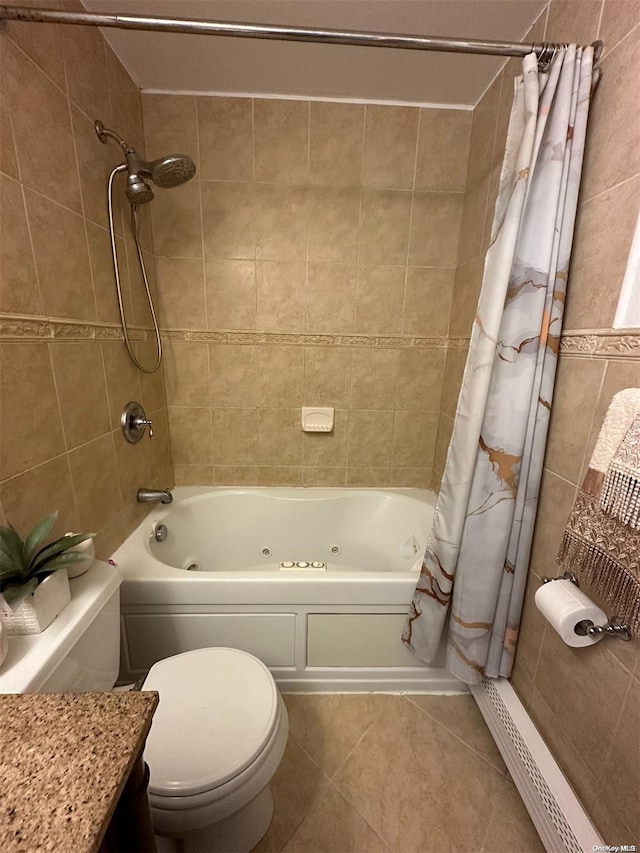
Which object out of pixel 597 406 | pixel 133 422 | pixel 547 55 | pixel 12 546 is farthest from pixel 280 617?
pixel 547 55

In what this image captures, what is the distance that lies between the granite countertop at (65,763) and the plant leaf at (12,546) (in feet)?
1.06

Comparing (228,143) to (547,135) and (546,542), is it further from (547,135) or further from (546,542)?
(546,542)

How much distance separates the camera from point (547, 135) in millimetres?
869

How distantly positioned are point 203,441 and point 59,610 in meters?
1.08

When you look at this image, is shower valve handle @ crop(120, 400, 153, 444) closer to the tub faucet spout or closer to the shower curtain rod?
the tub faucet spout

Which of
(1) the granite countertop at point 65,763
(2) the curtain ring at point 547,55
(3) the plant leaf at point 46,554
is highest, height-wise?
(2) the curtain ring at point 547,55

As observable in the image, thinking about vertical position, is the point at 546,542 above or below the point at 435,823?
above

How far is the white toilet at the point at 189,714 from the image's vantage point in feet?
2.38

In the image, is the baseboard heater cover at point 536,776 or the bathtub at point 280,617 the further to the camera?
the bathtub at point 280,617

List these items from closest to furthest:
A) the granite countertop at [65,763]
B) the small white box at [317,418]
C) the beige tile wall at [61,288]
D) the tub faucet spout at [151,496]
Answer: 1. the granite countertop at [65,763]
2. the beige tile wall at [61,288]
3. the tub faucet spout at [151,496]
4. the small white box at [317,418]

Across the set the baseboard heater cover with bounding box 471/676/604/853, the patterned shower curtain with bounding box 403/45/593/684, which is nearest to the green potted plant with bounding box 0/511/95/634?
the patterned shower curtain with bounding box 403/45/593/684

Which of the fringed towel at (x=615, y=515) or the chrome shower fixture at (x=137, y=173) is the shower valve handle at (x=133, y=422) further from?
the fringed towel at (x=615, y=515)

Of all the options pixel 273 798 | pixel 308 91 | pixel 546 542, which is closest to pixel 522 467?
pixel 546 542

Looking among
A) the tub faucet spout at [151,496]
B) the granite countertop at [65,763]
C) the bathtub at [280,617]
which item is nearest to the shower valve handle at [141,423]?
the tub faucet spout at [151,496]
